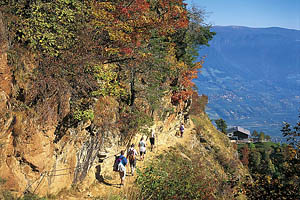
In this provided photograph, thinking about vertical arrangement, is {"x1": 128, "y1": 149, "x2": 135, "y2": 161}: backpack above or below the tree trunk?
below

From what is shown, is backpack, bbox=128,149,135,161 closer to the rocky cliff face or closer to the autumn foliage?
the rocky cliff face

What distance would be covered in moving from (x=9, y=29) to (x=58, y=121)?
11.2ft

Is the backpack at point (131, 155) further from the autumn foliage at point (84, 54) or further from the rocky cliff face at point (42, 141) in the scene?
the autumn foliage at point (84, 54)

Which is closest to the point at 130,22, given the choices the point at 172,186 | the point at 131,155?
the point at 131,155

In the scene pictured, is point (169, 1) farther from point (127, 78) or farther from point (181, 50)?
point (127, 78)

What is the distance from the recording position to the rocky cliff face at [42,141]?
7754mm

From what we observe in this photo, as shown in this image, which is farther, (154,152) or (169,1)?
(169,1)

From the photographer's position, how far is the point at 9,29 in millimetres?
8625

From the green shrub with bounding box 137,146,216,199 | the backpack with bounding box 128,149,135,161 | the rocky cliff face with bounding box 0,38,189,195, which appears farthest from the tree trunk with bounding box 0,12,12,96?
the backpack with bounding box 128,149,135,161

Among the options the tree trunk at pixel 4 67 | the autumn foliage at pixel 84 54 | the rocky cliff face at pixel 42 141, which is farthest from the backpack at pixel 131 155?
the tree trunk at pixel 4 67

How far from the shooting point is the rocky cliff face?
7.75 m

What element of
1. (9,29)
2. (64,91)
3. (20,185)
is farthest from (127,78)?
(20,185)

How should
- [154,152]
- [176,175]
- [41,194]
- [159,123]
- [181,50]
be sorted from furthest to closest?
[181,50]
[159,123]
[154,152]
[176,175]
[41,194]

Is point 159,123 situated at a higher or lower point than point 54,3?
lower
